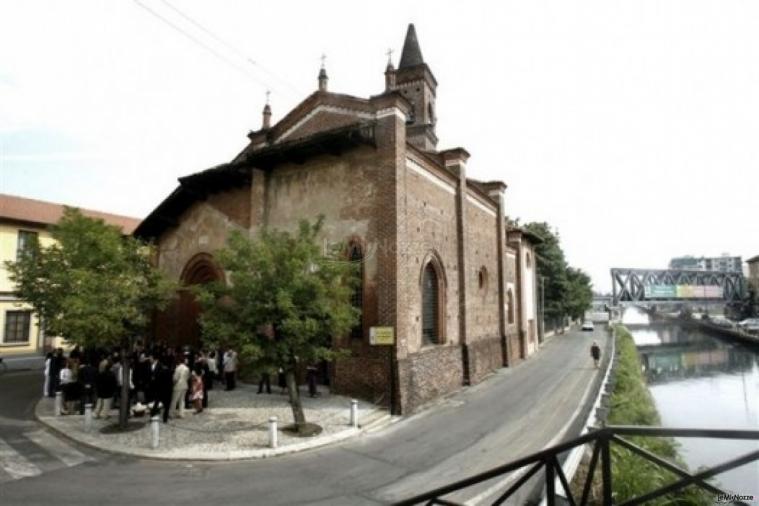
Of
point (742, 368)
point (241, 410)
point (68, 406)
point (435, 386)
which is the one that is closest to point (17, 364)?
point (68, 406)

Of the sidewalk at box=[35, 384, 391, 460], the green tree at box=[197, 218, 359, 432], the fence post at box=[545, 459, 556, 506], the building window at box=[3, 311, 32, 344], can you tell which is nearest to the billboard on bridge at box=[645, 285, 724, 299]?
the sidewalk at box=[35, 384, 391, 460]

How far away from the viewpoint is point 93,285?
1135 cm

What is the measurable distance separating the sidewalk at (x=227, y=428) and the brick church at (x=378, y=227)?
1434mm

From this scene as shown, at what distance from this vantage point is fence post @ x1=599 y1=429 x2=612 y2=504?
107 inches

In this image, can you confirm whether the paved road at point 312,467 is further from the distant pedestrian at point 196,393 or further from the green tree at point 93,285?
the distant pedestrian at point 196,393

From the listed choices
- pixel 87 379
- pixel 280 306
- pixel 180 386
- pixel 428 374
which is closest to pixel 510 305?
pixel 428 374

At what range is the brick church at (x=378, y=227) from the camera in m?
14.8

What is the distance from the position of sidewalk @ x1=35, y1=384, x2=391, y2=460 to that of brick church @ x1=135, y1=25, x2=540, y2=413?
56.5 inches

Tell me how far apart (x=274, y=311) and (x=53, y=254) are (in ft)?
25.0

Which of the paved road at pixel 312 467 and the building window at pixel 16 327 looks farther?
the building window at pixel 16 327

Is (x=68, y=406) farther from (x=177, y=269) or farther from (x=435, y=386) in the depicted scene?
(x=435, y=386)

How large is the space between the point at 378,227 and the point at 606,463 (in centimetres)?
1262

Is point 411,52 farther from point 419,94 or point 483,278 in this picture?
point 483,278

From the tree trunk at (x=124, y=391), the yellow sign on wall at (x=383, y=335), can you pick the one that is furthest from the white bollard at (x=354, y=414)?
the tree trunk at (x=124, y=391)
